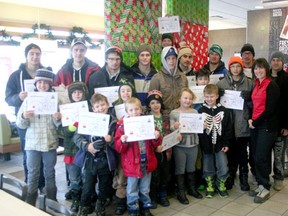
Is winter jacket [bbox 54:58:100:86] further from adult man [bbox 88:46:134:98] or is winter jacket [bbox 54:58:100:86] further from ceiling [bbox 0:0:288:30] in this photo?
ceiling [bbox 0:0:288:30]

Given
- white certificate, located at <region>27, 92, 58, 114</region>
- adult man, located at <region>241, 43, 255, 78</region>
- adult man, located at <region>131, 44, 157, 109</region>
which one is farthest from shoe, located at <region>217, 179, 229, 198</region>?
white certificate, located at <region>27, 92, 58, 114</region>

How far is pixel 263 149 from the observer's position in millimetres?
3312

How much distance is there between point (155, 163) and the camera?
118 inches

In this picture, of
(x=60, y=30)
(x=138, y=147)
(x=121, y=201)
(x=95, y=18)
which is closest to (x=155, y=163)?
(x=138, y=147)

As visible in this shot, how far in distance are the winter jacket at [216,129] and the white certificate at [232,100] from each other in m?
0.10

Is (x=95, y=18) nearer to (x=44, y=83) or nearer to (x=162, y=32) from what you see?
(x=162, y=32)

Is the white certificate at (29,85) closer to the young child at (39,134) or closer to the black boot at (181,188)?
the young child at (39,134)

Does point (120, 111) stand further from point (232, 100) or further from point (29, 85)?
point (232, 100)

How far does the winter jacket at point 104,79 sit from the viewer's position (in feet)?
10.4

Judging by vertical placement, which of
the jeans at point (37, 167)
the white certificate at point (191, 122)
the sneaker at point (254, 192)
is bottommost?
the sneaker at point (254, 192)

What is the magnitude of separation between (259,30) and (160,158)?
14.2 feet

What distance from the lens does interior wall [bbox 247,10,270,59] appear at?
614 centimetres

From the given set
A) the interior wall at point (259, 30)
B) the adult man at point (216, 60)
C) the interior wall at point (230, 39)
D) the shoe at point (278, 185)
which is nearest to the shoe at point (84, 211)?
the adult man at point (216, 60)

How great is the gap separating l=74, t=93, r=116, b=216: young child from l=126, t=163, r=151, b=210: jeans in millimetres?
223
